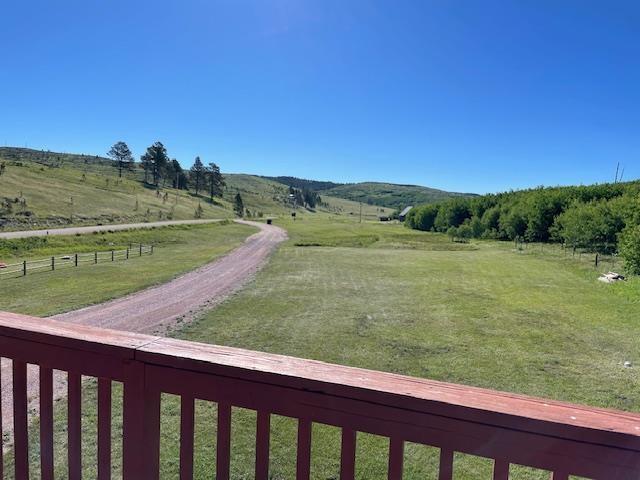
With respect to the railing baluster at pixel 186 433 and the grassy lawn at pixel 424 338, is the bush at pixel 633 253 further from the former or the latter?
the railing baluster at pixel 186 433

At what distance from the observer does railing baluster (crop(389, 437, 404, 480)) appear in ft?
4.00

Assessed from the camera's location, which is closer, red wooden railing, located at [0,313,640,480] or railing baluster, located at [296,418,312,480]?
red wooden railing, located at [0,313,640,480]

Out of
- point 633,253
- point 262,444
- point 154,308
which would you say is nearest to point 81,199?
point 154,308

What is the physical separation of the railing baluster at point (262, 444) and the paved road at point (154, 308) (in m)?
4.88

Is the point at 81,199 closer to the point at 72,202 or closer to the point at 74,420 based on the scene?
the point at 72,202

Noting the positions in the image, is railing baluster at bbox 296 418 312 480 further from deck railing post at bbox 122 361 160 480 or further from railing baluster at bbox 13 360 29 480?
railing baluster at bbox 13 360 29 480

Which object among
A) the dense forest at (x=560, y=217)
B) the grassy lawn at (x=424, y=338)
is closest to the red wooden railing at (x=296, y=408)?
the grassy lawn at (x=424, y=338)

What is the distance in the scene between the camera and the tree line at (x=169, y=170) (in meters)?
87.8

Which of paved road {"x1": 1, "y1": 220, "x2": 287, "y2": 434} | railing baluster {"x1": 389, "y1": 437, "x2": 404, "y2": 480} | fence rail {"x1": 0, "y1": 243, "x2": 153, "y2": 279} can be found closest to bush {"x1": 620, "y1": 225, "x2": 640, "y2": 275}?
paved road {"x1": 1, "y1": 220, "x2": 287, "y2": 434}

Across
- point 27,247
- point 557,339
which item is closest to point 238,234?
point 27,247

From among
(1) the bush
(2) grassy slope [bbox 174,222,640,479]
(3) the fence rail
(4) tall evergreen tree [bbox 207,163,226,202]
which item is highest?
(4) tall evergreen tree [bbox 207,163,226,202]

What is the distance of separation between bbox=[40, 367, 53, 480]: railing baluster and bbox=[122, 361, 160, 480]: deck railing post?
0.41 m

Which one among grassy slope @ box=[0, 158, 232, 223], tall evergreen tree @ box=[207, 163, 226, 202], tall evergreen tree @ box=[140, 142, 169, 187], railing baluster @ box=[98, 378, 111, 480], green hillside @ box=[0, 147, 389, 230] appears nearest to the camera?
railing baluster @ box=[98, 378, 111, 480]

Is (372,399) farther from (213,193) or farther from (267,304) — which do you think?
(213,193)
